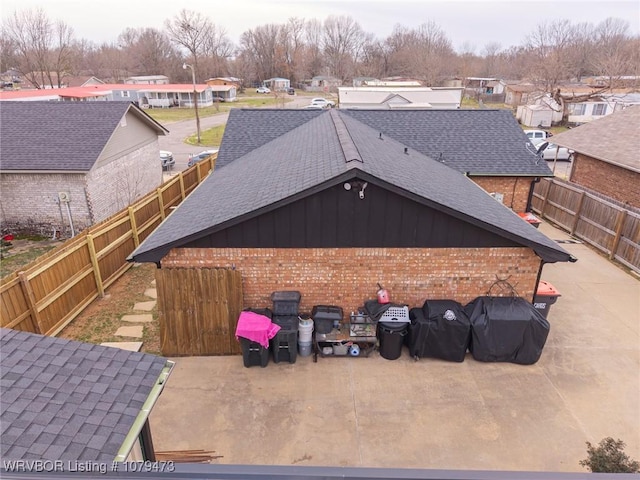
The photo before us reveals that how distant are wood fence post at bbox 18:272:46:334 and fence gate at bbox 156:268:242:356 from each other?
2.64 m

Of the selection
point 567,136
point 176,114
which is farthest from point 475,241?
point 176,114

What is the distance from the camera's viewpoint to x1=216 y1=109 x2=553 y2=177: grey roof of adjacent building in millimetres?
15656

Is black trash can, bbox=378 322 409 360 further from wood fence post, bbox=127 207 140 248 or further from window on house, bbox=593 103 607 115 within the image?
window on house, bbox=593 103 607 115

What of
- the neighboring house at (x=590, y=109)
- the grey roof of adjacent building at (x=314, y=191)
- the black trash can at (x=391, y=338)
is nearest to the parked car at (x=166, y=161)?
the grey roof of adjacent building at (x=314, y=191)

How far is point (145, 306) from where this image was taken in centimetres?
1108

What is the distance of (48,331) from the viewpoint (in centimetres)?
923

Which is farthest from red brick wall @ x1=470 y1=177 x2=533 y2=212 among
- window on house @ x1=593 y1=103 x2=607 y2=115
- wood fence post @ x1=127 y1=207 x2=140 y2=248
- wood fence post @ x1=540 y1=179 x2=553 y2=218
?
window on house @ x1=593 y1=103 x2=607 y2=115

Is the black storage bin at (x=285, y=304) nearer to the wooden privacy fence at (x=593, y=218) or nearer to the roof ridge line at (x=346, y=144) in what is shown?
the roof ridge line at (x=346, y=144)

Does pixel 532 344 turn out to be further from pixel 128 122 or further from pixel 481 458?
pixel 128 122

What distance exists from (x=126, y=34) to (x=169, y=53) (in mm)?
32598

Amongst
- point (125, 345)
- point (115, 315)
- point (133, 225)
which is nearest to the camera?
point (125, 345)

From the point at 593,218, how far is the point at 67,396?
1696 centimetres

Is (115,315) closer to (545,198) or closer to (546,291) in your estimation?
Answer: (546,291)

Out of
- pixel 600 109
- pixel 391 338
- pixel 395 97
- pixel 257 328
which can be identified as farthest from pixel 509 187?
pixel 600 109
